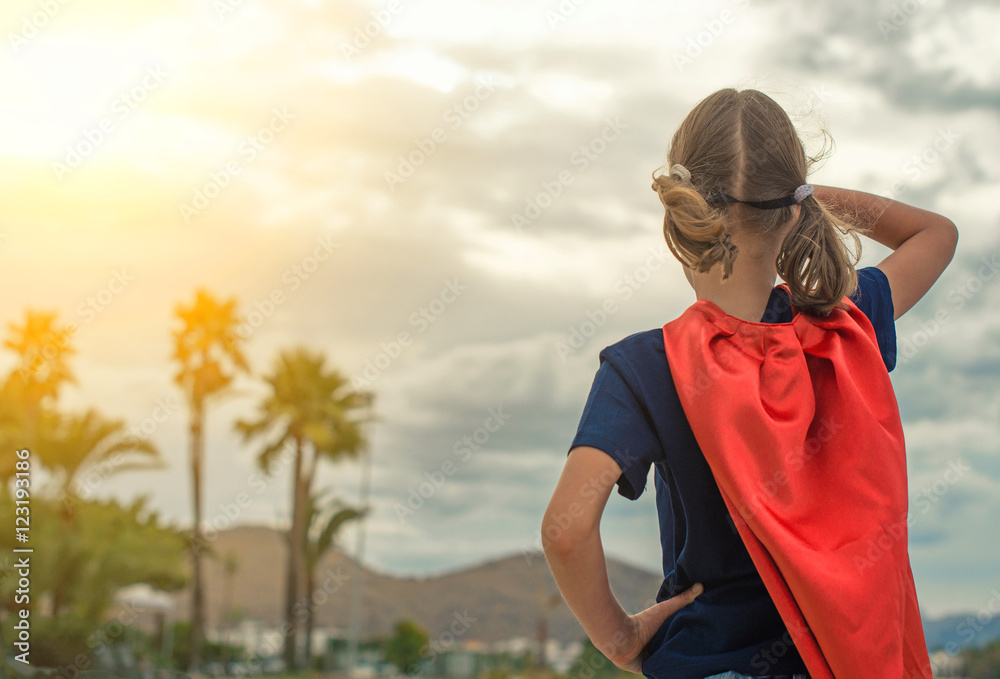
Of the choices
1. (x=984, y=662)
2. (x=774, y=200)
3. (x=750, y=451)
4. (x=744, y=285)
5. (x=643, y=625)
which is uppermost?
(x=774, y=200)

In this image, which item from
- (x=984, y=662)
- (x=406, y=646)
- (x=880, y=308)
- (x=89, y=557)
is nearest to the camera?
(x=880, y=308)

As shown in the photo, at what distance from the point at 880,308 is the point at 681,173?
0.58 m

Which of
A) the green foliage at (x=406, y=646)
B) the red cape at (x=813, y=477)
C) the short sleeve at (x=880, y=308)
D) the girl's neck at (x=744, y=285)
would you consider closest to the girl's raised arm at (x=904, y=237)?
the short sleeve at (x=880, y=308)

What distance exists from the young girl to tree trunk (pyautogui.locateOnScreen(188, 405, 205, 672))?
2858 centimetres

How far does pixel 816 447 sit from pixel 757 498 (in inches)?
7.0

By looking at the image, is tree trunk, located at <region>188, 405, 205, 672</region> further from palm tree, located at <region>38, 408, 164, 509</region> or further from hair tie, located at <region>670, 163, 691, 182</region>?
hair tie, located at <region>670, 163, 691, 182</region>

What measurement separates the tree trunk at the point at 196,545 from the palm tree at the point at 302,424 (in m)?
1.69

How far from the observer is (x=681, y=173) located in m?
1.65

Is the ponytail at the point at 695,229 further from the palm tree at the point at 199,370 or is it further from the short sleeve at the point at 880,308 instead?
the palm tree at the point at 199,370

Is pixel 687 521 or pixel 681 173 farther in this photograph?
pixel 681 173

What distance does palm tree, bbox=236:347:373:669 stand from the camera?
98.8 feet

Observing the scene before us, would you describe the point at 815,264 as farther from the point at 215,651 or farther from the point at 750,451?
the point at 215,651

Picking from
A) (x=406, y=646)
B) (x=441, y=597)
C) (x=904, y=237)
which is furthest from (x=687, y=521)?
(x=441, y=597)

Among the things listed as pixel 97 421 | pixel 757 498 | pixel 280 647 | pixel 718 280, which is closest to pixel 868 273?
pixel 718 280
